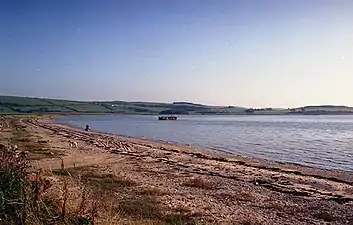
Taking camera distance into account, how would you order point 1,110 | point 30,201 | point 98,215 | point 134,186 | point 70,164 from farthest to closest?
1. point 1,110
2. point 70,164
3. point 134,186
4. point 98,215
5. point 30,201

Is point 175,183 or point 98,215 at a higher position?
point 98,215

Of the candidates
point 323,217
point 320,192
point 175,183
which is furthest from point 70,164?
point 323,217

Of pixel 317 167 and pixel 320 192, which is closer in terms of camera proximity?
pixel 320 192

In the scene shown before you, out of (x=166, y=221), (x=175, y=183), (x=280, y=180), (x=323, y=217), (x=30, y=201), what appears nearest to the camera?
(x=30, y=201)

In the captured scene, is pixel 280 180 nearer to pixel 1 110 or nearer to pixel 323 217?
pixel 323 217

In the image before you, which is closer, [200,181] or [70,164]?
[200,181]

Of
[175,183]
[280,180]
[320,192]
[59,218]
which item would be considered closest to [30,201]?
[59,218]

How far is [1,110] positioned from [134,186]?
194 meters

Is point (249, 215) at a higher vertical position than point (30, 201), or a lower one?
lower

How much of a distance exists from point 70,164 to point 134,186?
9.23 meters

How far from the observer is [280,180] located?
2367 cm

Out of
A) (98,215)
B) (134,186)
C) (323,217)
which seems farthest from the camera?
(134,186)

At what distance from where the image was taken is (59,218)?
792 centimetres

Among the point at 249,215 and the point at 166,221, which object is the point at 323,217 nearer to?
the point at 249,215
